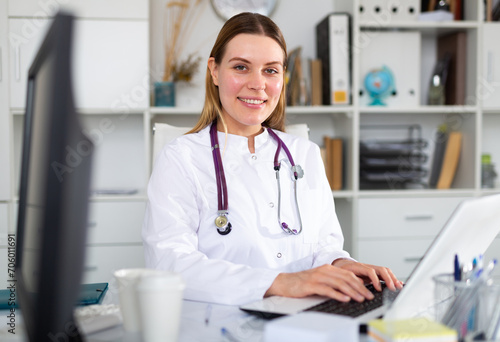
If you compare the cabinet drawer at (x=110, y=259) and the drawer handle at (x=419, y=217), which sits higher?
the drawer handle at (x=419, y=217)

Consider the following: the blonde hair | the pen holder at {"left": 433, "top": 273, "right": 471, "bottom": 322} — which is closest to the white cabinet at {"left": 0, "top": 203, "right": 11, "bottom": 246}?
the blonde hair

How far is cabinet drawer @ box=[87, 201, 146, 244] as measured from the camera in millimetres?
2639

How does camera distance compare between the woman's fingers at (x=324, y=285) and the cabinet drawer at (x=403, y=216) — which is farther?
the cabinet drawer at (x=403, y=216)

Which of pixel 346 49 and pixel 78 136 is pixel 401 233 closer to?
pixel 346 49

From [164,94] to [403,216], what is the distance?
137 centimetres

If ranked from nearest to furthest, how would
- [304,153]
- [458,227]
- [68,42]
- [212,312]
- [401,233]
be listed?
[68,42] → [458,227] → [212,312] → [304,153] → [401,233]

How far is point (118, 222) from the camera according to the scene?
2.65 metres

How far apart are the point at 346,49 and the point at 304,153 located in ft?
4.03

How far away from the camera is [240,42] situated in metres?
1.59

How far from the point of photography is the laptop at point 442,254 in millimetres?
793

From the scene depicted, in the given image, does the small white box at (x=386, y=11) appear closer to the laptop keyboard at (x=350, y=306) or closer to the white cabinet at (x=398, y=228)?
the white cabinet at (x=398, y=228)

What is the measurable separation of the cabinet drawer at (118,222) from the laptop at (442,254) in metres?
1.73

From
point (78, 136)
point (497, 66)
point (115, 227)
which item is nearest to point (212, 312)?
point (78, 136)

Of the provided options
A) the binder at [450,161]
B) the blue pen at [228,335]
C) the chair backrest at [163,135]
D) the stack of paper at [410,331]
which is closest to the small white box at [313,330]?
the stack of paper at [410,331]
